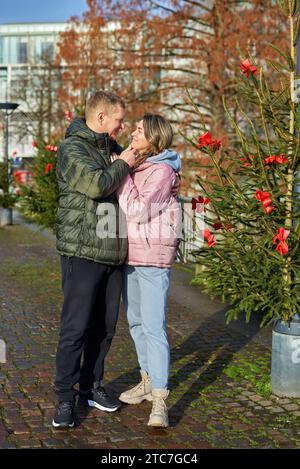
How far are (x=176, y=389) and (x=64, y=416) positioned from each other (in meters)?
1.14

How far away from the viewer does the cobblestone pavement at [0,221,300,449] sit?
4.24 m

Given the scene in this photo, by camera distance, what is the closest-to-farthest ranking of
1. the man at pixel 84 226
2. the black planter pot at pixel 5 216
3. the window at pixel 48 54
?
the man at pixel 84 226, the black planter pot at pixel 5 216, the window at pixel 48 54

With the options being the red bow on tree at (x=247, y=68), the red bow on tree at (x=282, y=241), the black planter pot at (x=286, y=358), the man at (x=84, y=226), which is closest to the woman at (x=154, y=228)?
the man at (x=84, y=226)

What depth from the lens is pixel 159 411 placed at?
437 cm

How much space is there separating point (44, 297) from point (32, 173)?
4.33 metres

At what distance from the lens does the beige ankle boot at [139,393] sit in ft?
15.9

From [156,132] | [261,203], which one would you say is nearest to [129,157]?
[156,132]

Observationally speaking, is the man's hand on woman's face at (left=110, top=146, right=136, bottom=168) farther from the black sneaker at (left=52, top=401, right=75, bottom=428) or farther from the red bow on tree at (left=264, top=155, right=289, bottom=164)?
the black sneaker at (left=52, top=401, right=75, bottom=428)

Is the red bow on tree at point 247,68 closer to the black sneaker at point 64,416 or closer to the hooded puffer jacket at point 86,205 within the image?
the hooded puffer jacket at point 86,205

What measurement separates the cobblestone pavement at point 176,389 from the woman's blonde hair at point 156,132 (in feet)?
5.48

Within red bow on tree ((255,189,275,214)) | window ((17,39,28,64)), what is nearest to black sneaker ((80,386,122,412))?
red bow on tree ((255,189,275,214))

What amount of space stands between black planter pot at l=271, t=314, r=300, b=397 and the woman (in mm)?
994

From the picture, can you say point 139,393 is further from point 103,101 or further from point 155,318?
point 103,101
